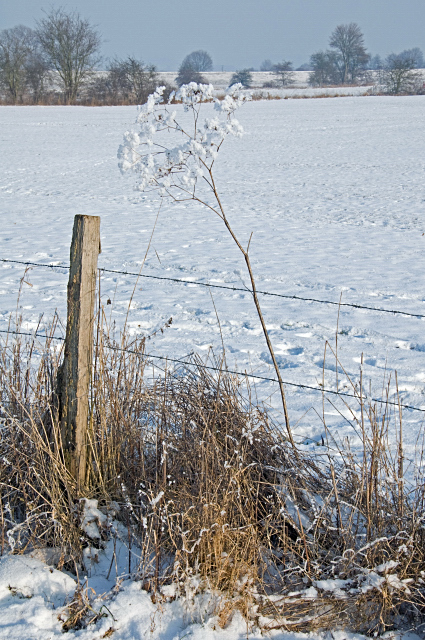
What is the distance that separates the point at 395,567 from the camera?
2.13 meters

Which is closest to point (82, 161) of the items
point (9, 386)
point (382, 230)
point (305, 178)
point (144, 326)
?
point (305, 178)

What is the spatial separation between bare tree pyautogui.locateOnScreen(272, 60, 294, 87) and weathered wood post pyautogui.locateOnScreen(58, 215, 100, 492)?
281ft

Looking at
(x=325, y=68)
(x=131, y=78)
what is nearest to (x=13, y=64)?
(x=131, y=78)

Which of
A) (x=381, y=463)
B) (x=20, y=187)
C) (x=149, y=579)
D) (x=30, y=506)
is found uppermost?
(x=20, y=187)

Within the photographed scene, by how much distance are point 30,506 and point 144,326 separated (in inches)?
117

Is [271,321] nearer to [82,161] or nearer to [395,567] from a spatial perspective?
[395,567]

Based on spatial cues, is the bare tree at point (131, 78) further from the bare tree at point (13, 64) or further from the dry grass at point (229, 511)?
the dry grass at point (229, 511)

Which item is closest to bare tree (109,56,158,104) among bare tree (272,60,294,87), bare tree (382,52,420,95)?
bare tree (382,52,420,95)

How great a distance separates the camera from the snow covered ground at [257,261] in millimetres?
3924

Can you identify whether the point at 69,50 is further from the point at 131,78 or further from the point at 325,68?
the point at 325,68

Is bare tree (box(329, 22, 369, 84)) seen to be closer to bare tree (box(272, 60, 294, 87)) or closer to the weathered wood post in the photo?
bare tree (box(272, 60, 294, 87))

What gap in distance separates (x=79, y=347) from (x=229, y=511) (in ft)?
3.06

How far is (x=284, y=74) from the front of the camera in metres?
87.4

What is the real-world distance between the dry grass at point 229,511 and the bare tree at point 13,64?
4763 centimetres
